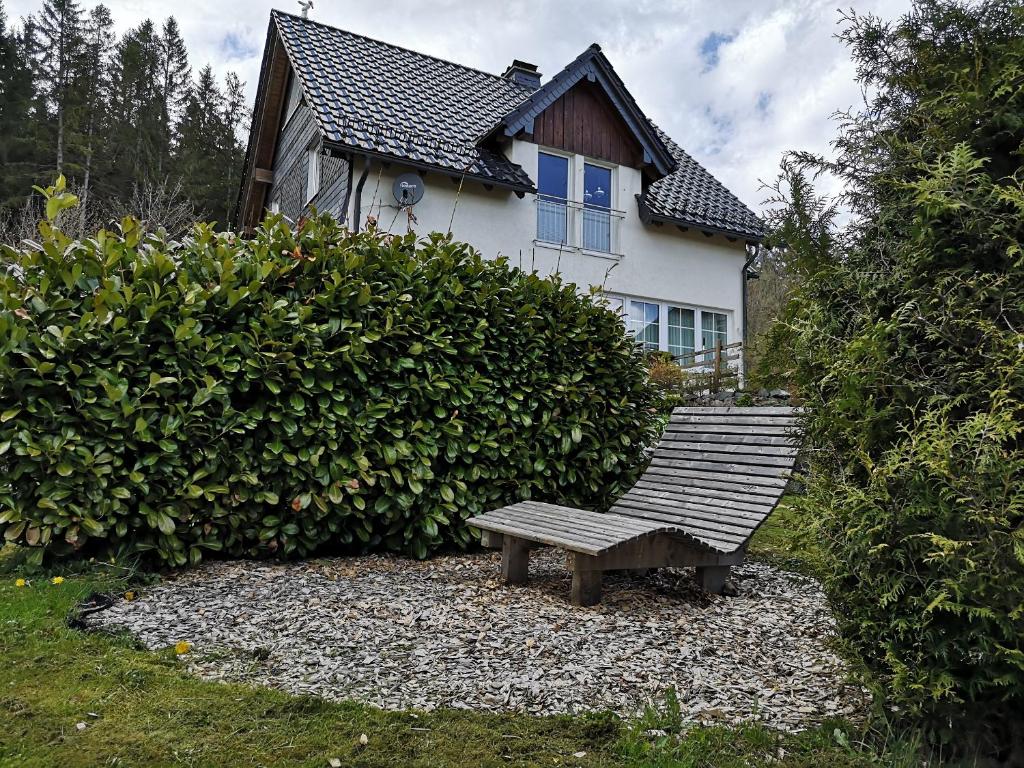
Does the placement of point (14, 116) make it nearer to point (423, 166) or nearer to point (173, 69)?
point (173, 69)

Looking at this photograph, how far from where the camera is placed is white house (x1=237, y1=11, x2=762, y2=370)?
1106cm

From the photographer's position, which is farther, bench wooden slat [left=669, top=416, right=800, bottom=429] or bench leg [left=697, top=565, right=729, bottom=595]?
bench wooden slat [left=669, top=416, right=800, bottom=429]

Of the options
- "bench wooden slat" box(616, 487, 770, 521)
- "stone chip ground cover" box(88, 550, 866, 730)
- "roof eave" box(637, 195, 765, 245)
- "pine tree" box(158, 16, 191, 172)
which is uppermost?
"pine tree" box(158, 16, 191, 172)

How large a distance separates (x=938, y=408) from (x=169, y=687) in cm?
293

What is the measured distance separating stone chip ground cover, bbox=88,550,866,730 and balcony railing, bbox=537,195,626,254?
30.5 feet

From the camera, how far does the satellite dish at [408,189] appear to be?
10641 mm

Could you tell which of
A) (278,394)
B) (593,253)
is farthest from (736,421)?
(593,253)

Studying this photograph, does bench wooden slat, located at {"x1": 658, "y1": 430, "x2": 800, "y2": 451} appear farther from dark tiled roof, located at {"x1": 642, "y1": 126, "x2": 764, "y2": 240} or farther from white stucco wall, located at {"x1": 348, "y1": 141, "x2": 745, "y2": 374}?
dark tiled roof, located at {"x1": 642, "y1": 126, "x2": 764, "y2": 240}

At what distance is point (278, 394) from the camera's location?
15.0 feet

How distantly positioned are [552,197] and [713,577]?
9.84 metres

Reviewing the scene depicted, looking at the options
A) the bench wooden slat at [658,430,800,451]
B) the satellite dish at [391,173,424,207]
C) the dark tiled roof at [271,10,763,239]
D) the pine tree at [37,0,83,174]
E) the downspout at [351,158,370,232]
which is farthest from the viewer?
the pine tree at [37,0,83,174]

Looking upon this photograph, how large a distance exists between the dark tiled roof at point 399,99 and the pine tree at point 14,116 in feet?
53.5

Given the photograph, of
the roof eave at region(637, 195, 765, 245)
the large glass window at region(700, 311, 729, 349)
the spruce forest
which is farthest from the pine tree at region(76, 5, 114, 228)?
the large glass window at region(700, 311, 729, 349)

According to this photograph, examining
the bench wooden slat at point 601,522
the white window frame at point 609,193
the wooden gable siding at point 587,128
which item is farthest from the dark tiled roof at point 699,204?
the bench wooden slat at point 601,522
